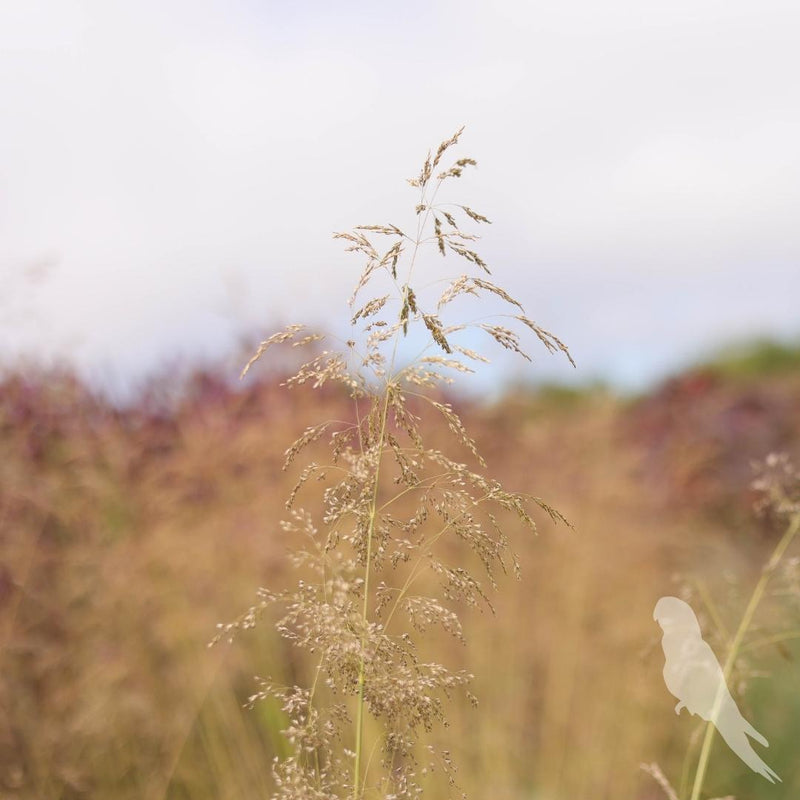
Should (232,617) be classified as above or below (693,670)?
above

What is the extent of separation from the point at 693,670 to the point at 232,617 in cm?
234

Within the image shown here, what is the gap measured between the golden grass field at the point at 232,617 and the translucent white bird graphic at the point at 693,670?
1771mm

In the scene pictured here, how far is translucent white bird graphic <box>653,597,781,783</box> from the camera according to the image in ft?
6.17

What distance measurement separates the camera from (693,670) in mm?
1919

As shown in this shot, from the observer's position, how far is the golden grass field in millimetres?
3816

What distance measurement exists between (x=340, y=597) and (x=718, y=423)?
7.08m

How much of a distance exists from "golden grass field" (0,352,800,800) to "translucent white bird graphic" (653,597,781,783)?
1.77 metres

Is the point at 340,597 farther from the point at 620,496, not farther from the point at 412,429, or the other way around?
the point at 620,496

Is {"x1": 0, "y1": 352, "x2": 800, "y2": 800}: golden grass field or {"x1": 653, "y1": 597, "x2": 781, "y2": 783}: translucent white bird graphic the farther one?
{"x1": 0, "y1": 352, "x2": 800, "y2": 800}: golden grass field

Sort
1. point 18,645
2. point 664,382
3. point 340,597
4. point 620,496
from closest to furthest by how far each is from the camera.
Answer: point 340,597, point 18,645, point 620,496, point 664,382

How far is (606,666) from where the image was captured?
171 inches

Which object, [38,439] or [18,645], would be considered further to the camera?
[38,439]

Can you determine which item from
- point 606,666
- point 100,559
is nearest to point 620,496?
point 606,666

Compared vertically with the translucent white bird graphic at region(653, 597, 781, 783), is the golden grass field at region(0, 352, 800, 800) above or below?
above
